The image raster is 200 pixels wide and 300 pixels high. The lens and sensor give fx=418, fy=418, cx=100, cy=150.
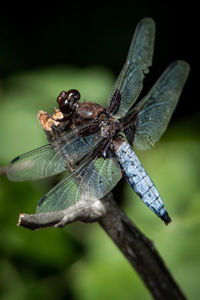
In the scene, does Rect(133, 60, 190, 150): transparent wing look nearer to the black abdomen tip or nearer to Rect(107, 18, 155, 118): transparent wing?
Rect(107, 18, 155, 118): transparent wing

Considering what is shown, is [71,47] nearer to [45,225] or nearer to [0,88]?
[0,88]

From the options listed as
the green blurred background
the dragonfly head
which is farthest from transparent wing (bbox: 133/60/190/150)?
the green blurred background

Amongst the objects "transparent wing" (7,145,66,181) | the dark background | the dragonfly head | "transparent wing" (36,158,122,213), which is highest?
the dark background

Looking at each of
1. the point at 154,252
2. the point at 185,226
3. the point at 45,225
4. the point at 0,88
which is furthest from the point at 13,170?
the point at 0,88

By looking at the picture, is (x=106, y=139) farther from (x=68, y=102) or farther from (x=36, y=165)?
(x=36, y=165)

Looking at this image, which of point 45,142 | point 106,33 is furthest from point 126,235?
point 106,33
